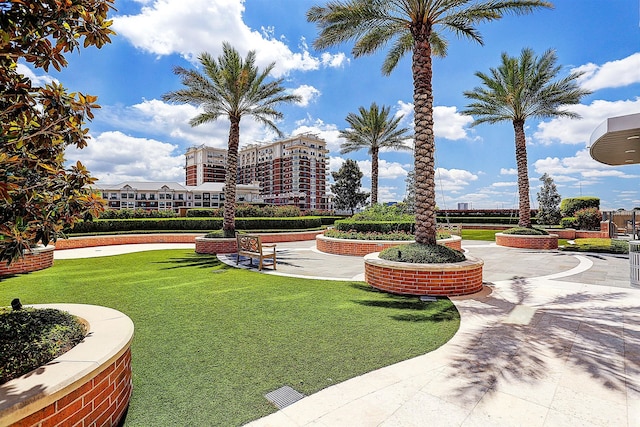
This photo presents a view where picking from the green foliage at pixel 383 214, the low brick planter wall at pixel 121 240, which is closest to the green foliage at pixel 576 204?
the green foliage at pixel 383 214

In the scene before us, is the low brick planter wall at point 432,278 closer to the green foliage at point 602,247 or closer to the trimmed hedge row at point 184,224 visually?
the green foliage at point 602,247

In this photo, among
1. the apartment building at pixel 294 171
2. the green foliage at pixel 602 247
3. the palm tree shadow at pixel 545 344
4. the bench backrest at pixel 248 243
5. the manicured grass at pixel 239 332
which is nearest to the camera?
the manicured grass at pixel 239 332

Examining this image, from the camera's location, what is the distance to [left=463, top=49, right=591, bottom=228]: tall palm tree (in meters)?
17.5

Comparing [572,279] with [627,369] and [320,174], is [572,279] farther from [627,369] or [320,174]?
[320,174]

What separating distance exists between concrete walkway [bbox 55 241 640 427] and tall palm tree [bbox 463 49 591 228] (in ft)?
45.2

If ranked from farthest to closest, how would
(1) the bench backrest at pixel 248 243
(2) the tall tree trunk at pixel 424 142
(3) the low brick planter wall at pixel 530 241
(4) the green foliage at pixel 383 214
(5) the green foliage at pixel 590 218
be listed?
(5) the green foliage at pixel 590 218, (4) the green foliage at pixel 383 214, (3) the low brick planter wall at pixel 530 241, (1) the bench backrest at pixel 248 243, (2) the tall tree trunk at pixel 424 142

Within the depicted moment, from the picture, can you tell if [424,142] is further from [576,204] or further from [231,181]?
[576,204]

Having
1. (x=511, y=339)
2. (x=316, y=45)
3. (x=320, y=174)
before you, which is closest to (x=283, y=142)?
(x=320, y=174)

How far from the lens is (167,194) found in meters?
74.1

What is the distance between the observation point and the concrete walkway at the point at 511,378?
2.80 metres

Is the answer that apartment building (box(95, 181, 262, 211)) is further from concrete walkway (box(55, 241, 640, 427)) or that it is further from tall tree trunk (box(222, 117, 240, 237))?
concrete walkway (box(55, 241, 640, 427))

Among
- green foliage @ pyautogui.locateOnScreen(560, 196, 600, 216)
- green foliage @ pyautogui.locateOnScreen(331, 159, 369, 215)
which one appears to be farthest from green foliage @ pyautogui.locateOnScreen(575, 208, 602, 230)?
green foliage @ pyautogui.locateOnScreen(331, 159, 369, 215)

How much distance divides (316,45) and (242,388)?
34.0ft

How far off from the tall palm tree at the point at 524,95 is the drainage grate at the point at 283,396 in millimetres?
18915
